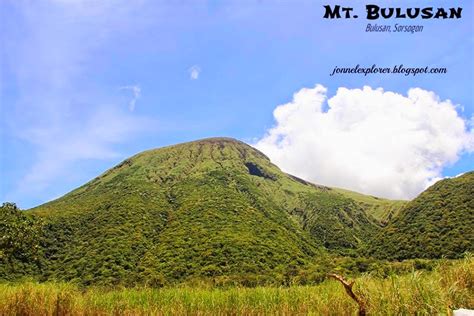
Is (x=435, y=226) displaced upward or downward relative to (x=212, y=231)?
downward

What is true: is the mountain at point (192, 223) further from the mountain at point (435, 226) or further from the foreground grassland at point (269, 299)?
the foreground grassland at point (269, 299)

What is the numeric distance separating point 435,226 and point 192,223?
45.3 m

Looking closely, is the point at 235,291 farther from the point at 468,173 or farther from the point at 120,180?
the point at 120,180

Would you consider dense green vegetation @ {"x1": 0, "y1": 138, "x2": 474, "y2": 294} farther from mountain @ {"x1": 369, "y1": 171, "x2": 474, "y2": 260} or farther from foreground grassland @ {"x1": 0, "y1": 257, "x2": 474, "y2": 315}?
foreground grassland @ {"x1": 0, "y1": 257, "x2": 474, "y2": 315}

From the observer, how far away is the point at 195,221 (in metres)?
88.4

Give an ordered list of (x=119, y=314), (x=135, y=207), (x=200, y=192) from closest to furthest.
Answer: (x=119, y=314) → (x=135, y=207) → (x=200, y=192)

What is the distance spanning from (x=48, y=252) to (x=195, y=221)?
1092 inches

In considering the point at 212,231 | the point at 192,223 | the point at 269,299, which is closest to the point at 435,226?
the point at 212,231

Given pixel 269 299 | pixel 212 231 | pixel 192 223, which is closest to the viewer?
pixel 269 299

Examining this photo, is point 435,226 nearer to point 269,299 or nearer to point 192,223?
point 192,223

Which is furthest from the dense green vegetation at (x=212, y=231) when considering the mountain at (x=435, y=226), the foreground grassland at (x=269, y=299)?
the foreground grassland at (x=269, y=299)

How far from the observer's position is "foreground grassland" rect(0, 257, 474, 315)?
10656mm

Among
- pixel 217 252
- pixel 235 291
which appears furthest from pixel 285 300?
pixel 217 252

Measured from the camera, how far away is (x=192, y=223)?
8744 cm
